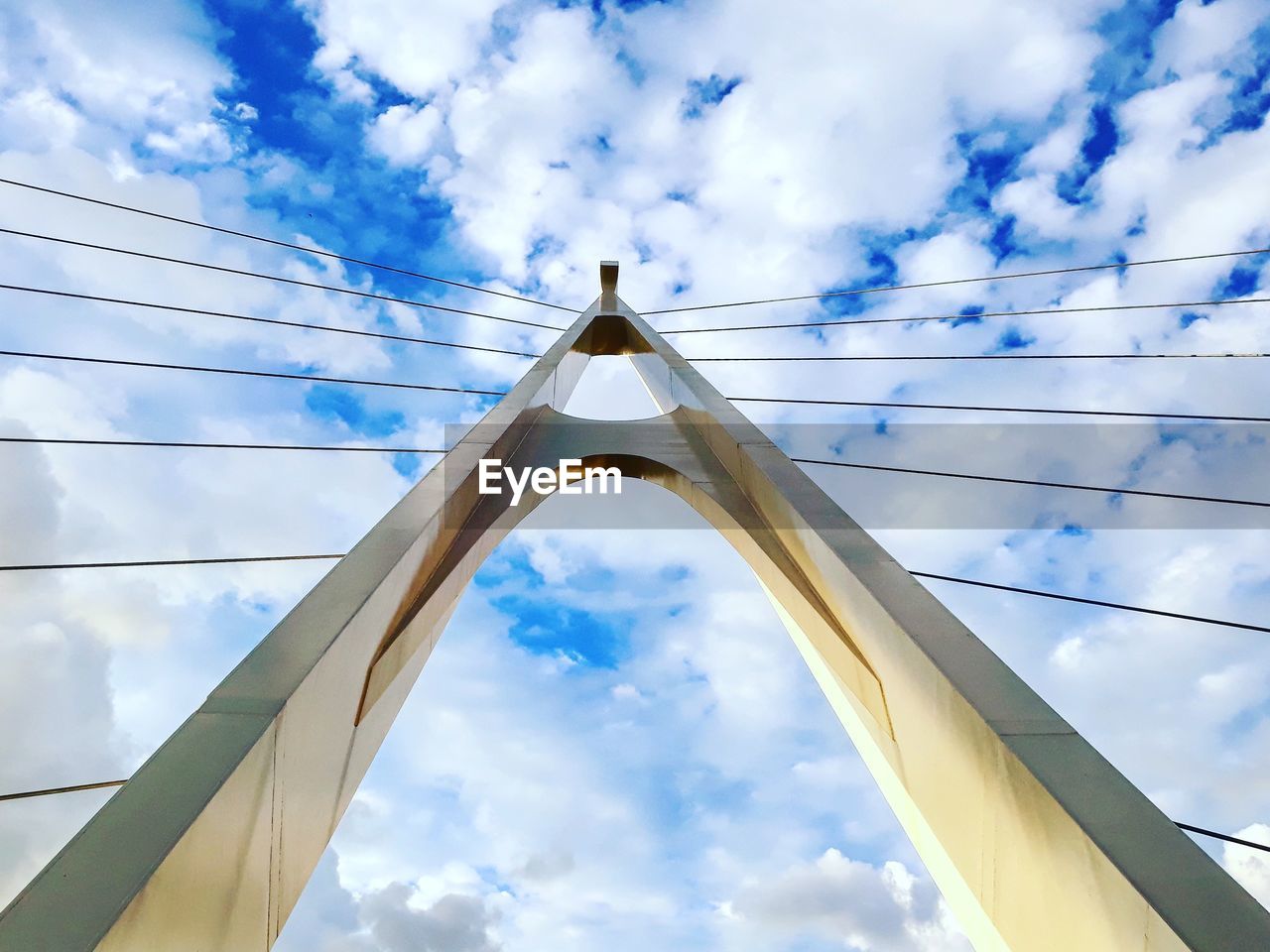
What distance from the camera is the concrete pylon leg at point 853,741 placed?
3.04 meters

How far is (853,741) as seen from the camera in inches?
266

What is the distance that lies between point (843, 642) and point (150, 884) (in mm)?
4785

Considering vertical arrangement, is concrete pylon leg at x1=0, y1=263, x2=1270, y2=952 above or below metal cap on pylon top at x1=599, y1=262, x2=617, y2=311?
below

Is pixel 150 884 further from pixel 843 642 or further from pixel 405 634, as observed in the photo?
pixel 843 642

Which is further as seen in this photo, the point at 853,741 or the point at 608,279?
the point at 608,279

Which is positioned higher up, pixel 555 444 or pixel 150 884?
pixel 555 444

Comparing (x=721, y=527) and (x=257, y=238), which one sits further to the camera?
(x=257, y=238)

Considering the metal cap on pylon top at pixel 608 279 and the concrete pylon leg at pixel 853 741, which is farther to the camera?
the metal cap on pylon top at pixel 608 279

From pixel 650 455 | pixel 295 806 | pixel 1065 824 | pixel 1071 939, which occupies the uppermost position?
pixel 650 455

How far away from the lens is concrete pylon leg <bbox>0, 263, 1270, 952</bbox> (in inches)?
120

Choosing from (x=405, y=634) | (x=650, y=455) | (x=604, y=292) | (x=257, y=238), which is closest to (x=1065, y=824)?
(x=405, y=634)

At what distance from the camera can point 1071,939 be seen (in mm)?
3521

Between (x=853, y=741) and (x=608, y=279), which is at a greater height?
(x=608, y=279)

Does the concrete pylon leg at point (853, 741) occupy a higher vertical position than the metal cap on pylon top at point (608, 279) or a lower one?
lower
